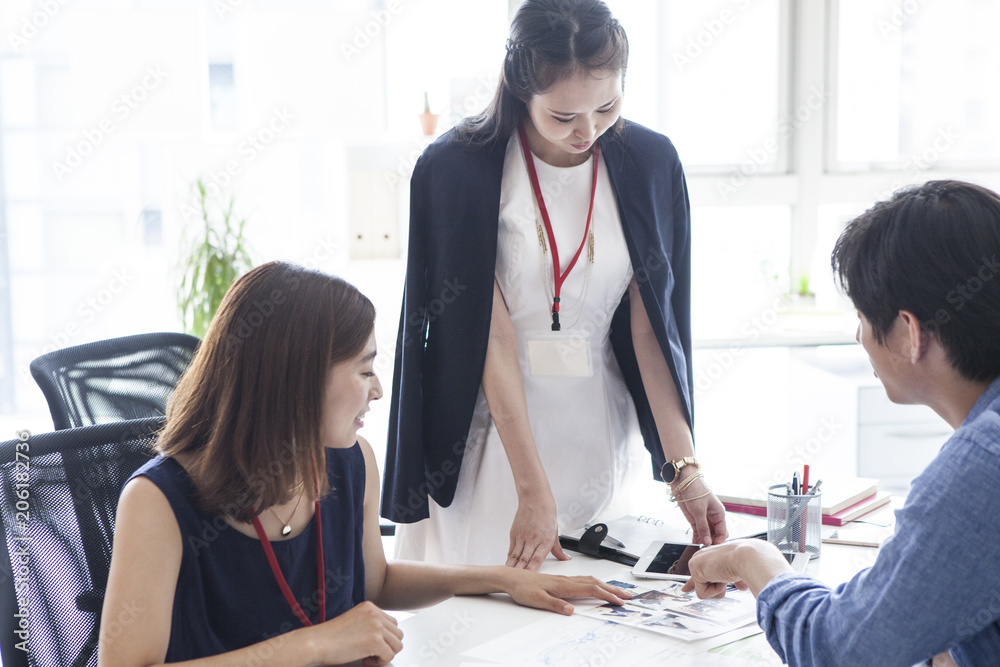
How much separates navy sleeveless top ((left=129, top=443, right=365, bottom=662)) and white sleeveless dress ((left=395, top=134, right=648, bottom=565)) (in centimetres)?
35

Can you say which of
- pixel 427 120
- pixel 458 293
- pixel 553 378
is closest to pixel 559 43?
pixel 458 293

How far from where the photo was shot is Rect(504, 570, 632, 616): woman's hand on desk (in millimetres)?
1212

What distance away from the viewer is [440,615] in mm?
1202

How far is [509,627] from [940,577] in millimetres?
543

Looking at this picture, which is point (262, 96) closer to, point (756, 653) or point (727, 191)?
point (727, 191)

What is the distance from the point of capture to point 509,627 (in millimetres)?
1158

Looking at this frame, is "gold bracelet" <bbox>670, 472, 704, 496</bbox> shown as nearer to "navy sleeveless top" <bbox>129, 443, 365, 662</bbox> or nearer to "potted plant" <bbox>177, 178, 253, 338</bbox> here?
"navy sleeveless top" <bbox>129, 443, 365, 662</bbox>

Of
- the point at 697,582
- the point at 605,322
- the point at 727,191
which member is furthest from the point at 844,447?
the point at 697,582

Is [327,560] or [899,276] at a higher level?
[899,276]

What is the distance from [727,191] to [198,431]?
9.65ft

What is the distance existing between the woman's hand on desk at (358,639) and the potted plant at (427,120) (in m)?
2.26

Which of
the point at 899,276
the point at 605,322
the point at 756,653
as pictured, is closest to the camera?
the point at 899,276

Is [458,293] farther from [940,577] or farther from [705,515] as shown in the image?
[940,577]

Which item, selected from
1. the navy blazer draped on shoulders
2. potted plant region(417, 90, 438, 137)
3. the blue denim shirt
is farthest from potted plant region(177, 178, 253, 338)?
the blue denim shirt
